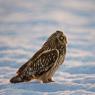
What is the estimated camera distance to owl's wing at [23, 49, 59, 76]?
38.5 ft

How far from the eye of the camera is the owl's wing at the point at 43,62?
11750 mm

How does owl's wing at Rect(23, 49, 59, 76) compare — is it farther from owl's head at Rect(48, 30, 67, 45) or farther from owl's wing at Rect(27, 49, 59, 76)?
owl's head at Rect(48, 30, 67, 45)

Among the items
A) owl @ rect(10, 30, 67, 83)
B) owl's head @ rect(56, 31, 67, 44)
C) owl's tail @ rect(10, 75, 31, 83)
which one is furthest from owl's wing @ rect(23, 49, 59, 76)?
owl's head @ rect(56, 31, 67, 44)

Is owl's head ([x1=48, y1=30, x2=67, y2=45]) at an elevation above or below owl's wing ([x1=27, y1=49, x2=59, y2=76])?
above

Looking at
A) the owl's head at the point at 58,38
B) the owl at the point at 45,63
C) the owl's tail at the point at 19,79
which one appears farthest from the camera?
the owl's head at the point at 58,38

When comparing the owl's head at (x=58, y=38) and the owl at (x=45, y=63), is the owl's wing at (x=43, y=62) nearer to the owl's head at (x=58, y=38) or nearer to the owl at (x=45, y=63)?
the owl at (x=45, y=63)

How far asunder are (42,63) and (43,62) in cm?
3

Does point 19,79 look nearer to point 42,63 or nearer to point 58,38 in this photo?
point 42,63

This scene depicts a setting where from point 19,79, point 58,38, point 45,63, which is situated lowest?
point 19,79

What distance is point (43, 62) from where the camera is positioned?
11.8m

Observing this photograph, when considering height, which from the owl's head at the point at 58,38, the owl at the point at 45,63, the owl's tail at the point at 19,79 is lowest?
the owl's tail at the point at 19,79

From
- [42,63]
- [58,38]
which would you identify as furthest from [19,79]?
[58,38]

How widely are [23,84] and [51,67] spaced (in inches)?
31.9

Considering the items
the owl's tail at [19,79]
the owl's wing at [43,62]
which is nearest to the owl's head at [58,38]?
the owl's wing at [43,62]
